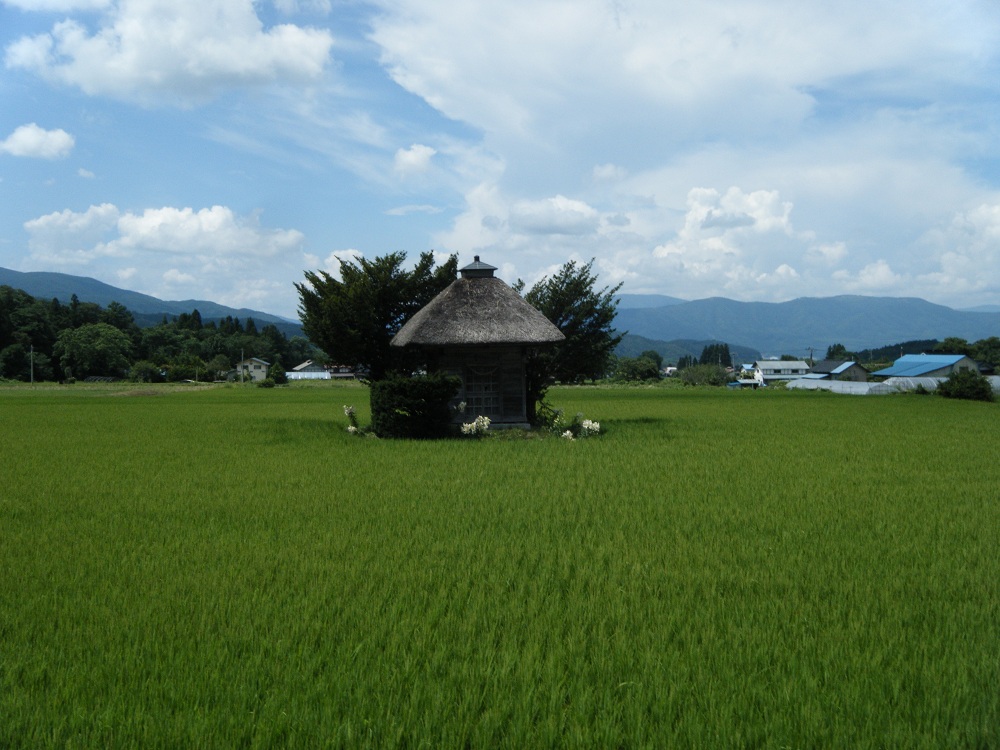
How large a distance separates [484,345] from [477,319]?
26.0 inches

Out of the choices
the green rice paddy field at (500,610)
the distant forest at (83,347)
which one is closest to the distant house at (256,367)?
the distant forest at (83,347)

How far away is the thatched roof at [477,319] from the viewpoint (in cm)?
1805

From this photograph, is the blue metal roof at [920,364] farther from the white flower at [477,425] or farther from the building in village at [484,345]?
the white flower at [477,425]

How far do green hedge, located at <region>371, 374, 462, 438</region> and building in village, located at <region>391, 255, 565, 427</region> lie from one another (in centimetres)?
87

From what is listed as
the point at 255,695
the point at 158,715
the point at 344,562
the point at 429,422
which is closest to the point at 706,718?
the point at 255,695

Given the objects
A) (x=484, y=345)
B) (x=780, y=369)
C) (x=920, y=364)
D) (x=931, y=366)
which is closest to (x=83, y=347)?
(x=484, y=345)

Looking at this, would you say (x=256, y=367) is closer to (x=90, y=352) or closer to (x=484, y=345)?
(x=90, y=352)

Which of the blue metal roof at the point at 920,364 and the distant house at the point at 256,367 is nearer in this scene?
the blue metal roof at the point at 920,364

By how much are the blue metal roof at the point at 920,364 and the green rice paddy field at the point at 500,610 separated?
6450 cm

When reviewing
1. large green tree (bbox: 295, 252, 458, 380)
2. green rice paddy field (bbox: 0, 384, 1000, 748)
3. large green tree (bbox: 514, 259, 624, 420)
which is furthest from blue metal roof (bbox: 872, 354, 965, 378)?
green rice paddy field (bbox: 0, 384, 1000, 748)

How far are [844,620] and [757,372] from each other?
128198 millimetres

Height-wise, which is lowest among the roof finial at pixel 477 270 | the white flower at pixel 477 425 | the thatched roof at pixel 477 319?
the white flower at pixel 477 425

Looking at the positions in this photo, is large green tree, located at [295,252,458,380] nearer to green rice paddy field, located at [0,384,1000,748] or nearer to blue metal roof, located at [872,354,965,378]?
green rice paddy field, located at [0,384,1000,748]

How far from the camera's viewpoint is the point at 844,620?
5.17 m
